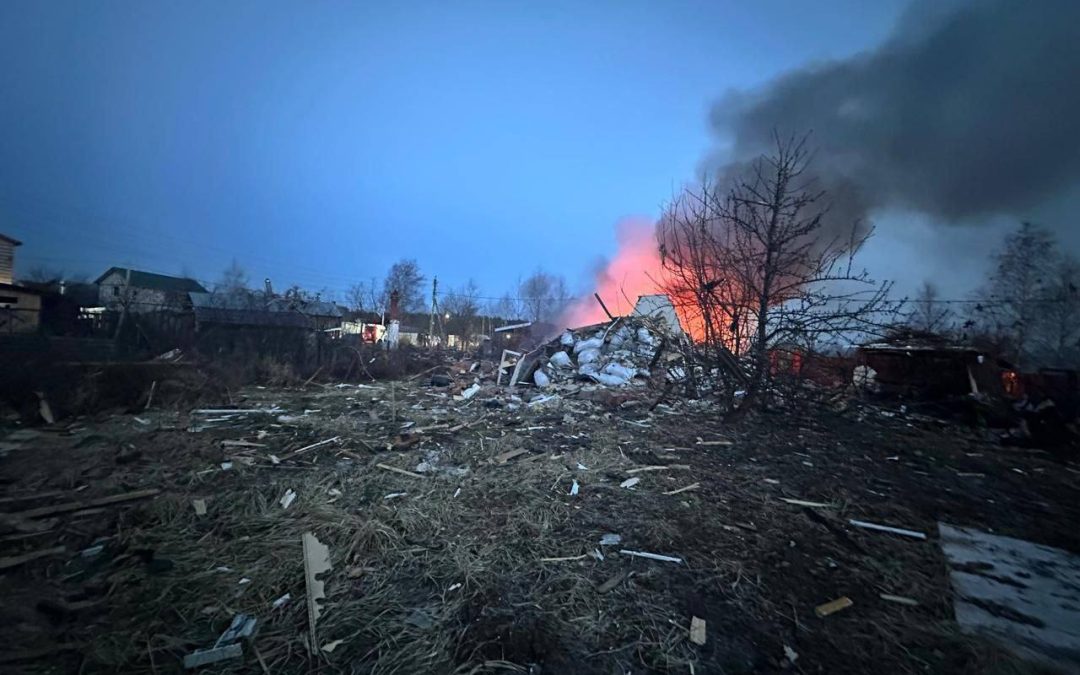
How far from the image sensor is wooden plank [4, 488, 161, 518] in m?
3.46

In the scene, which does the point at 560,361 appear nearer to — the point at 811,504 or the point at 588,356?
the point at 588,356

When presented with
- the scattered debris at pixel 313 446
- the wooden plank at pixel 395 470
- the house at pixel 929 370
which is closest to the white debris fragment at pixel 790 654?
the wooden plank at pixel 395 470

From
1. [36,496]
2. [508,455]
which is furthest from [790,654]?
[36,496]

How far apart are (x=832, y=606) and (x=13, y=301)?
28.1 metres

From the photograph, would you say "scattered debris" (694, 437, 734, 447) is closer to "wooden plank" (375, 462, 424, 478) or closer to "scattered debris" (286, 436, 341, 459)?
"wooden plank" (375, 462, 424, 478)

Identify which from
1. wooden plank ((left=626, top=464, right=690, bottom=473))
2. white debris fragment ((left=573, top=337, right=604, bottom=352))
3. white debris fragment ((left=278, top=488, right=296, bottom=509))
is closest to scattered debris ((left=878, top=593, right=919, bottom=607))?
wooden plank ((left=626, top=464, right=690, bottom=473))

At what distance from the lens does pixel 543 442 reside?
6.21 metres

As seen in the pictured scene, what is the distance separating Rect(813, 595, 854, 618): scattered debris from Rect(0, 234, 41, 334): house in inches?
622

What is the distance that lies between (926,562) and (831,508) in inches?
35.1

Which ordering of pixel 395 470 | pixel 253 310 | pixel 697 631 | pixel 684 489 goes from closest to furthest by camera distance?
pixel 697 631 < pixel 684 489 < pixel 395 470 < pixel 253 310

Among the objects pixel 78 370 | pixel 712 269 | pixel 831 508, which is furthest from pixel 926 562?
pixel 78 370

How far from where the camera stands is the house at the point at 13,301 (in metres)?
12.5

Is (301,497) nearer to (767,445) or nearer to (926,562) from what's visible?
(926,562)

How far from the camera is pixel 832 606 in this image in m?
2.56
